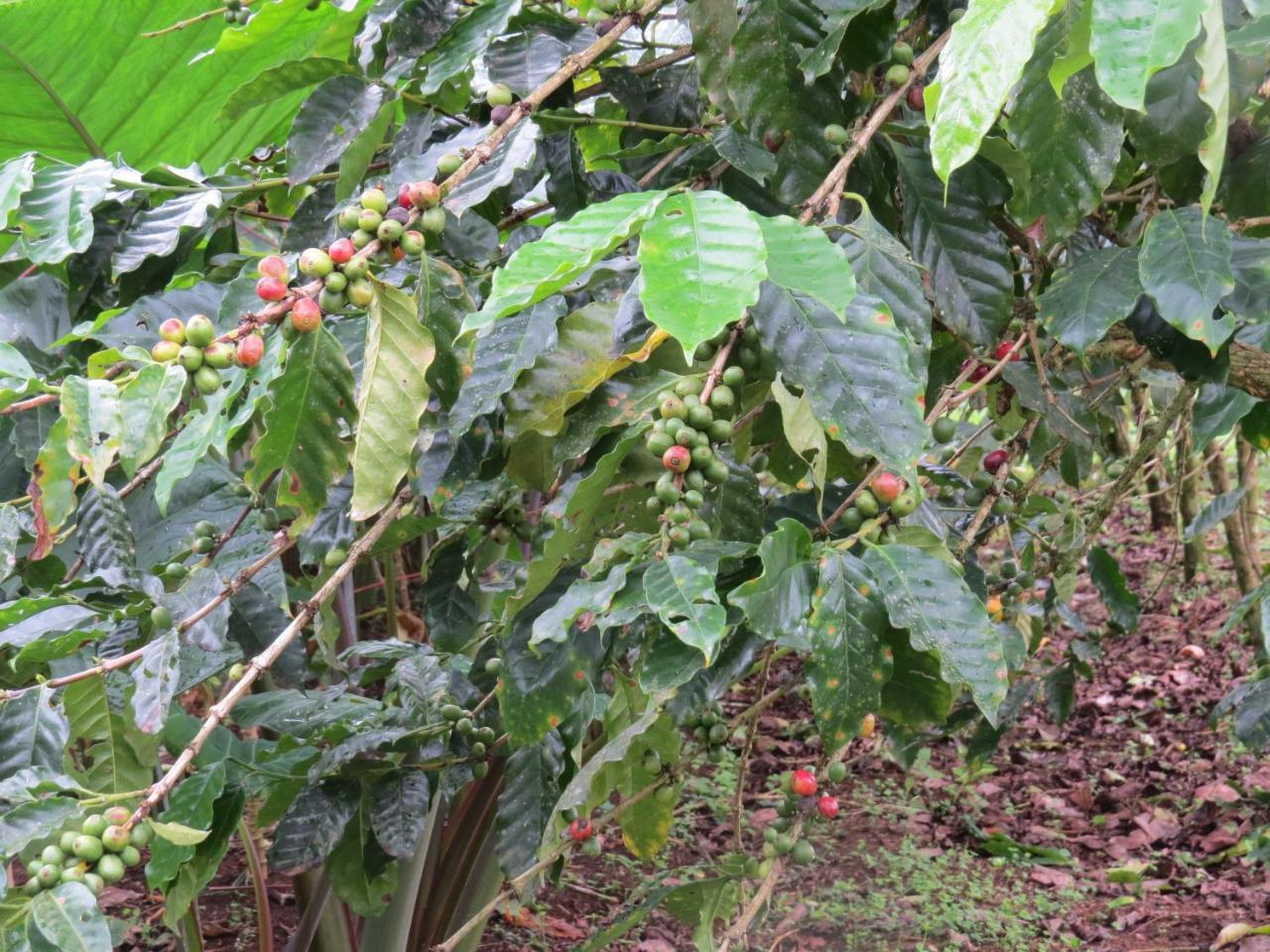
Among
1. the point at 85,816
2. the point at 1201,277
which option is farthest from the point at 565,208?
the point at 85,816

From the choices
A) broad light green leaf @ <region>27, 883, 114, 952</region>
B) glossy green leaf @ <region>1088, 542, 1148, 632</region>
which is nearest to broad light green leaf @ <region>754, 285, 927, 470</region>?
broad light green leaf @ <region>27, 883, 114, 952</region>

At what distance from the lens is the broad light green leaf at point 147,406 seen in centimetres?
73

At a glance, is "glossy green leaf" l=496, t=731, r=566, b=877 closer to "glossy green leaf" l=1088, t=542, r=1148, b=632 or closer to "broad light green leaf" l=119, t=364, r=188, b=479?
"broad light green leaf" l=119, t=364, r=188, b=479

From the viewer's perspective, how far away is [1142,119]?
101 cm

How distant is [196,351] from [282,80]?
1.81ft

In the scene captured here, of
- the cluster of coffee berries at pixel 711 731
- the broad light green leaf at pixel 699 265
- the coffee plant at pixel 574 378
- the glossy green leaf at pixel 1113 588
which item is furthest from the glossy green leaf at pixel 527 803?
the glossy green leaf at pixel 1113 588

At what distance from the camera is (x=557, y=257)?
2.56 ft

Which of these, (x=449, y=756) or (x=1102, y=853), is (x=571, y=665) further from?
(x=1102, y=853)

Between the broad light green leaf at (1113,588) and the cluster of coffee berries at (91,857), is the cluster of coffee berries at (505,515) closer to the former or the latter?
the cluster of coffee berries at (91,857)

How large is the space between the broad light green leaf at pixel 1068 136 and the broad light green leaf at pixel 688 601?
1.81 ft

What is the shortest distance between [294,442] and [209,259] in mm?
693

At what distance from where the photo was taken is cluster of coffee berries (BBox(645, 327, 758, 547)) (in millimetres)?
844

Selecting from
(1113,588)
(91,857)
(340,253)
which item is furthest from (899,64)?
(1113,588)

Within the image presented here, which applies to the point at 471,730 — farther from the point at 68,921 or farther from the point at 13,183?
the point at 13,183
